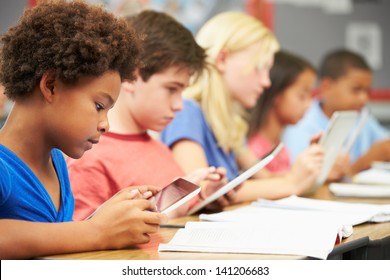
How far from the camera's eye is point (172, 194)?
46.3 inches

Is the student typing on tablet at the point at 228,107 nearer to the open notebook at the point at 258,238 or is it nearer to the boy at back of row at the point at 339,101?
the open notebook at the point at 258,238

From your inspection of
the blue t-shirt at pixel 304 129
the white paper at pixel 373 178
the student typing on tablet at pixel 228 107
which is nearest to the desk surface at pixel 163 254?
the student typing on tablet at pixel 228 107

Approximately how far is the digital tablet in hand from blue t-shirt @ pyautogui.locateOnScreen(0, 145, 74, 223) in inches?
6.6

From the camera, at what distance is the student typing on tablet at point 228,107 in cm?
178

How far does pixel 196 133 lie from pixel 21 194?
0.88m

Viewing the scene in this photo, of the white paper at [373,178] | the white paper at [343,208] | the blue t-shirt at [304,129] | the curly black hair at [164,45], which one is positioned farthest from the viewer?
the blue t-shirt at [304,129]

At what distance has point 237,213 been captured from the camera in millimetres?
1369

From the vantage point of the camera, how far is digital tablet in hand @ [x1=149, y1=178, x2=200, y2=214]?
1.14 metres

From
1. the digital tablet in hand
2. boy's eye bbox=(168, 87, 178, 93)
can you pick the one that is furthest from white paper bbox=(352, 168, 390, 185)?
the digital tablet in hand

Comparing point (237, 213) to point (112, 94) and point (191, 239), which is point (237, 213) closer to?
point (191, 239)

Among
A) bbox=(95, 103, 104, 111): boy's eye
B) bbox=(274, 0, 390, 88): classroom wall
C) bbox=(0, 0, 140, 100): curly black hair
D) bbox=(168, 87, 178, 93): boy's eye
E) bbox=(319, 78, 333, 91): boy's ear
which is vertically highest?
bbox=(274, 0, 390, 88): classroom wall

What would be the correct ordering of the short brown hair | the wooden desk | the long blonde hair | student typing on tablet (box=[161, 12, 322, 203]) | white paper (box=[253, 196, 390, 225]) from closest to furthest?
the wooden desk < white paper (box=[253, 196, 390, 225]) < student typing on tablet (box=[161, 12, 322, 203]) < the long blonde hair < the short brown hair

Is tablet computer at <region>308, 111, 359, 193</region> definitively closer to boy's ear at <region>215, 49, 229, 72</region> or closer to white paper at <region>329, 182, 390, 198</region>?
white paper at <region>329, 182, 390, 198</region>

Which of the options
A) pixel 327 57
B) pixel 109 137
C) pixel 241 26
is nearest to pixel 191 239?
pixel 109 137
